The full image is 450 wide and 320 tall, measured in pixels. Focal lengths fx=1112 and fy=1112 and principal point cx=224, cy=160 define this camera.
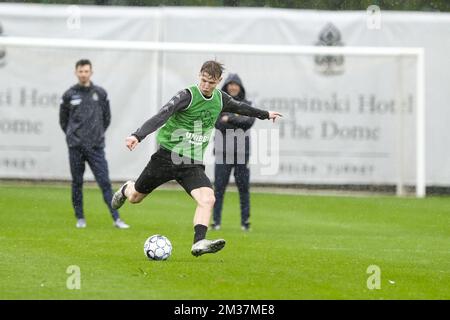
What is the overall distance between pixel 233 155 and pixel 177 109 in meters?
4.71

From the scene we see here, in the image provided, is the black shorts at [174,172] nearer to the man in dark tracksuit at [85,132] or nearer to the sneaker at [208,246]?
the sneaker at [208,246]

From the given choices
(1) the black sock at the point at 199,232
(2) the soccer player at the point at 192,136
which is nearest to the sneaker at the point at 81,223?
(2) the soccer player at the point at 192,136

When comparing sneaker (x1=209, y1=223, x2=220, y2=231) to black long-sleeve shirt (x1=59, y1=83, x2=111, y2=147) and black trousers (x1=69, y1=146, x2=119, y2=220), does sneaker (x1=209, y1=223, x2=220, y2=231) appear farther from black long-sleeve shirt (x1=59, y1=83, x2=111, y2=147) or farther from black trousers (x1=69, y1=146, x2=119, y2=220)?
black long-sleeve shirt (x1=59, y1=83, x2=111, y2=147)

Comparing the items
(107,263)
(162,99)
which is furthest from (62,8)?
(107,263)

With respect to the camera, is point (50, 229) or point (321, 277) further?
point (50, 229)

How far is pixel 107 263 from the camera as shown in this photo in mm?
11398

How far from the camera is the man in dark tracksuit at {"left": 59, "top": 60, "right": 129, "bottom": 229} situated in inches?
634

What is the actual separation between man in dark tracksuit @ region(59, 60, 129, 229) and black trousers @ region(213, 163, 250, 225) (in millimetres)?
1385

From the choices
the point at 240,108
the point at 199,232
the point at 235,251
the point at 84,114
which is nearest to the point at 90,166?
the point at 84,114

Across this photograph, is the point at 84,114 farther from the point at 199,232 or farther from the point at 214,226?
the point at 199,232

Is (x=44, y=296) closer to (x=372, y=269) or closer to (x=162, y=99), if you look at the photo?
(x=372, y=269)
